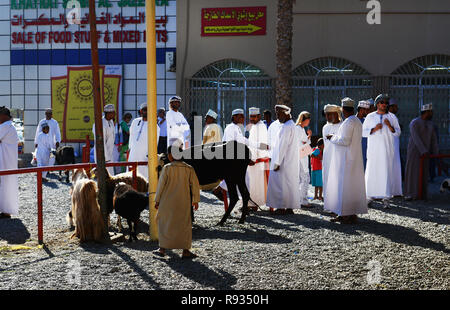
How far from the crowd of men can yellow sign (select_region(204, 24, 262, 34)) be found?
638cm

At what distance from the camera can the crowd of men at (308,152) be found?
8.37 m

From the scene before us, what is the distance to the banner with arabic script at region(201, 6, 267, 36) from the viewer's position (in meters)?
17.9

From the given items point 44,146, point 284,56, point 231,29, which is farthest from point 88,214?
point 231,29

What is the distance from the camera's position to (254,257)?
5.98 meters

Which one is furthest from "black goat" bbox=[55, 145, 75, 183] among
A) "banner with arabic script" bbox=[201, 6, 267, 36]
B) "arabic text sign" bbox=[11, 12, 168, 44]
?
"banner with arabic script" bbox=[201, 6, 267, 36]

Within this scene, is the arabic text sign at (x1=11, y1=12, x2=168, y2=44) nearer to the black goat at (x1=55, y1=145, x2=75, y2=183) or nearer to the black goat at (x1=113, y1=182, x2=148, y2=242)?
the black goat at (x1=55, y1=145, x2=75, y2=183)

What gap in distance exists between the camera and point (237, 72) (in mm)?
17953

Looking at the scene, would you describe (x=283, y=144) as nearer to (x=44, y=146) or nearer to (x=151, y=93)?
(x=151, y=93)

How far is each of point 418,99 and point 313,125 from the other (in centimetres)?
310

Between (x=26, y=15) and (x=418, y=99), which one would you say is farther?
(x=26, y=15)

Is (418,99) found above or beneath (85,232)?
above

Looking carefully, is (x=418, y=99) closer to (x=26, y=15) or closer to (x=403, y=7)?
(x=403, y=7)

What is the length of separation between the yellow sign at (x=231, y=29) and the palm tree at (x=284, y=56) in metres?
2.99
